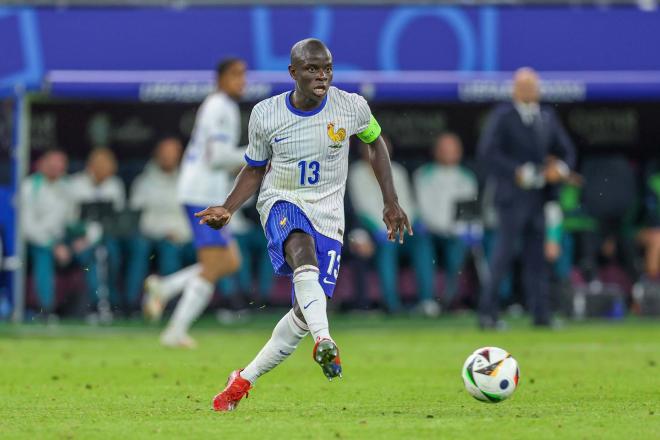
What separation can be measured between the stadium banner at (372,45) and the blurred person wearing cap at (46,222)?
1338 mm

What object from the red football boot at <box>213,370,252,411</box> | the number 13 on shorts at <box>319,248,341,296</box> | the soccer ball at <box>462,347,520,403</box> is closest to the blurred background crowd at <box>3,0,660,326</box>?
the soccer ball at <box>462,347,520,403</box>

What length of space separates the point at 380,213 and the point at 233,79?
5734 mm

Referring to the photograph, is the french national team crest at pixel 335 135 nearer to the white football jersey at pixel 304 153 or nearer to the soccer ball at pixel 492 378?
the white football jersey at pixel 304 153

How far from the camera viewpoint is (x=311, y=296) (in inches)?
323

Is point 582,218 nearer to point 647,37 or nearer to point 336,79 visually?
point 647,37

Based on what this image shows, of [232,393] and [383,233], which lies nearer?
[232,393]

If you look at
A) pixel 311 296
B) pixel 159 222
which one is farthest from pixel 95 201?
pixel 311 296

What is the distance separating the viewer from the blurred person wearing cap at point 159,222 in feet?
62.5

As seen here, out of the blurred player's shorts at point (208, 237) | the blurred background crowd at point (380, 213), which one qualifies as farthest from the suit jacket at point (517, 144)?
the blurred player's shorts at point (208, 237)

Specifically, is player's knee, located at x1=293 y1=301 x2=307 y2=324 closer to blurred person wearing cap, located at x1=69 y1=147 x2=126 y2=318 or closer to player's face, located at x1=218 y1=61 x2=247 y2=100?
player's face, located at x1=218 y1=61 x2=247 y2=100

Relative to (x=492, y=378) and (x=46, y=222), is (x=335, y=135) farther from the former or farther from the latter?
(x=46, y=222)

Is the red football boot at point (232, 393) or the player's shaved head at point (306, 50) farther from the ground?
the player's shaved head at point (306, 50)

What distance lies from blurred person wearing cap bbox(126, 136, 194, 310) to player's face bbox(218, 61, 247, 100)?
196 inches

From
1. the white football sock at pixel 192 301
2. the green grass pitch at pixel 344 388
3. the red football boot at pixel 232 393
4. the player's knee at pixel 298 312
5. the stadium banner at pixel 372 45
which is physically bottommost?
the green grass pitch at pixel 344 388
